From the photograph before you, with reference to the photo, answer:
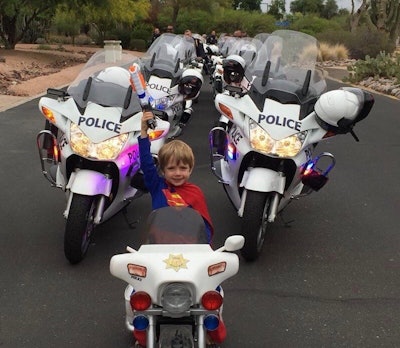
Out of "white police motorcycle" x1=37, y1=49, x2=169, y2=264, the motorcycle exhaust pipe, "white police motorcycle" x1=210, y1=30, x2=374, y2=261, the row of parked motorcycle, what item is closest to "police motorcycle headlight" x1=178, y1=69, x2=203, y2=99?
the row of parked motorcycle

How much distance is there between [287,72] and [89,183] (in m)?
2.15

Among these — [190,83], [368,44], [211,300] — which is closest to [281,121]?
[211,300]

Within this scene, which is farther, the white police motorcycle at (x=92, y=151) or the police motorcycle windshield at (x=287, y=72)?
the police motorcycle windshield at (x=287, y=72)

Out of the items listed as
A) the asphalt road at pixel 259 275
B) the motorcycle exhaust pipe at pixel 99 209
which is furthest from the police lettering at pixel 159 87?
the motorcycle exhaust pipe at pixel 99 209

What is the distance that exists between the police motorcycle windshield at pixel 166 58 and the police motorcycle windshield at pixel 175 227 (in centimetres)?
502

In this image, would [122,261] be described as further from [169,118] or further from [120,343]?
[169,118]

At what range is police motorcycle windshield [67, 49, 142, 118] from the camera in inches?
181

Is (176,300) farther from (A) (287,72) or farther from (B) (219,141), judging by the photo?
(A) (287,72)

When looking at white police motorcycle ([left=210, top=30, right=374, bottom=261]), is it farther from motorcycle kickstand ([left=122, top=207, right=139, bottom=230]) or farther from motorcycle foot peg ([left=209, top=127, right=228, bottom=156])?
motorcycle kickstand ([left=122, top=207, right=139, bottom=230])

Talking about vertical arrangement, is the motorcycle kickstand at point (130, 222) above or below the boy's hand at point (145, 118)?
below

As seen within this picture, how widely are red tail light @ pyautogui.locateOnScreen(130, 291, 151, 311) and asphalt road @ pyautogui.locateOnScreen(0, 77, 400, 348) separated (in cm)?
Answer: 95

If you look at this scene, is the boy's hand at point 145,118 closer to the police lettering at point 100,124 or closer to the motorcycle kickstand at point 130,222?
the police lettering at point 100,124

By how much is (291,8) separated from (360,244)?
9463 cm

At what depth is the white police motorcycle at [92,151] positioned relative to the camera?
4.14 meters
